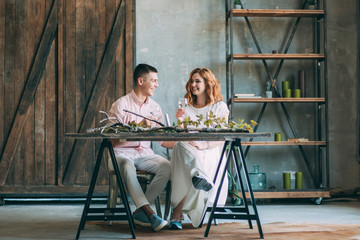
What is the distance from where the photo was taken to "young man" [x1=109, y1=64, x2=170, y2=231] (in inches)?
139

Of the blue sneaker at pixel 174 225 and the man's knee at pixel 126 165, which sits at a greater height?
the man's knee at pixel 126 165

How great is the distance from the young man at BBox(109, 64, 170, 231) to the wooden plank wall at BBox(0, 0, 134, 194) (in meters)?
1.43

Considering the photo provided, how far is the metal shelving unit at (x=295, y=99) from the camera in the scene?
5355mm

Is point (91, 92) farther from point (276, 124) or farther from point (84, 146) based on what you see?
point (276, 124)

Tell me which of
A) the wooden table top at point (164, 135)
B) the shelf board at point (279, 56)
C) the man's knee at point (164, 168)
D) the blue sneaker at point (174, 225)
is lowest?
the blue sneaker at point (174, 225)

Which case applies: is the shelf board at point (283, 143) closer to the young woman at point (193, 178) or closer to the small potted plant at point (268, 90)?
the small potted plant at point (268, 90)

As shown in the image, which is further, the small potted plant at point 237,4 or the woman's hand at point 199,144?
the small potted plant at point 237,4

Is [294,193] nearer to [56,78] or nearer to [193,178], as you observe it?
[193,178]

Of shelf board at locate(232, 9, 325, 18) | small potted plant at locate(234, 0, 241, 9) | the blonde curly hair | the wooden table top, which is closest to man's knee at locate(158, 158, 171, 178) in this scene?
the wooden table top

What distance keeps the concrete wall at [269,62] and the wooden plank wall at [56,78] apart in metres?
0.43

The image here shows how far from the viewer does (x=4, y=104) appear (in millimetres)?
5574

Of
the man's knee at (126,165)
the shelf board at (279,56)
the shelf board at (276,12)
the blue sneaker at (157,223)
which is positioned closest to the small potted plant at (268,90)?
the shelf board at (279,56)

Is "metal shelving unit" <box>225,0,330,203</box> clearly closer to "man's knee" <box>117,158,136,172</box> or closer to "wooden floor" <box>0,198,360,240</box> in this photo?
"wooden floor" <box>0,198,360,240</box>

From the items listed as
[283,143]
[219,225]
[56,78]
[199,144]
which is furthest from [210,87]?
[56,78]
